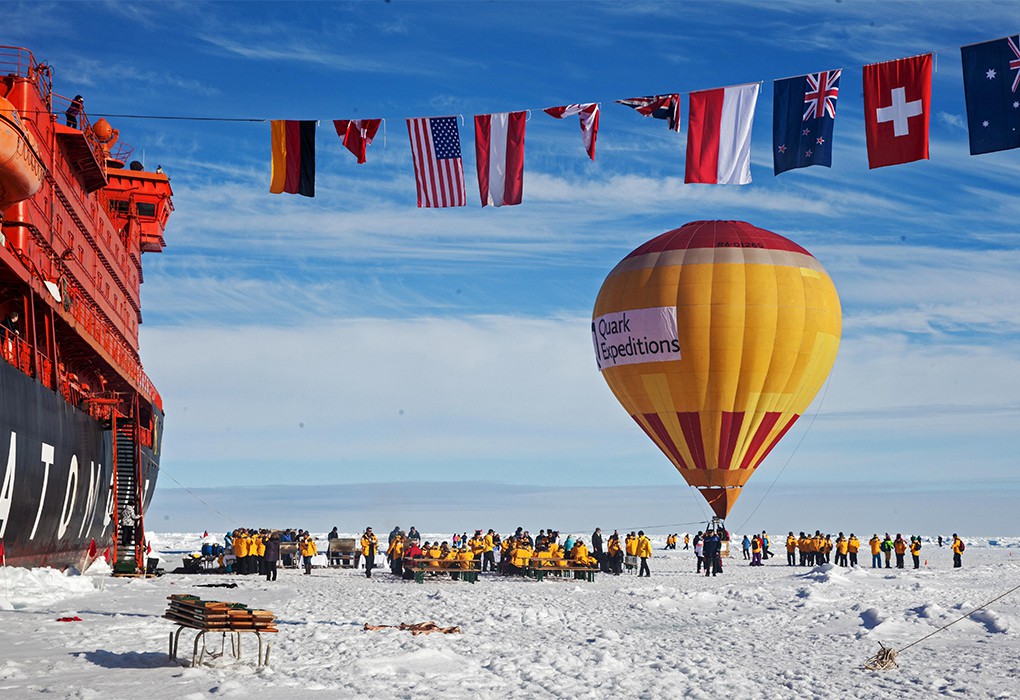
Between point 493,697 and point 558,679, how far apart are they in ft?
5.04

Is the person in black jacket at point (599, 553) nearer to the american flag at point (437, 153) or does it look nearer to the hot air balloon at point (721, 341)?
the hot air balloon at point (721, 341)

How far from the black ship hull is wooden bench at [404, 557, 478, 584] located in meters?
8.69

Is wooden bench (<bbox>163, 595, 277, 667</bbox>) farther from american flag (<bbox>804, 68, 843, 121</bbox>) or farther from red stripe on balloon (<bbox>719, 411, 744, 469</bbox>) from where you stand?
red stripe on balloon (<bbox>719, 411, 744, 469</bbox>)

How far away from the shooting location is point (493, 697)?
11.8 m

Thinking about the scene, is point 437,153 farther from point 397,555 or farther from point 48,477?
point 397,555

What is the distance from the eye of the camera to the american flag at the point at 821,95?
2255cm

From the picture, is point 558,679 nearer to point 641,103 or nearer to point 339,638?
point 339,638

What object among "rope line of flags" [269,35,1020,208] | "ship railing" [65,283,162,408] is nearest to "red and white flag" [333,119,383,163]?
"rope line of flags" [269,35,1020,208]

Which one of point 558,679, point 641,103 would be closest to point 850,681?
point 558,679

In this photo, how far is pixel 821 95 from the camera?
74.8 ft

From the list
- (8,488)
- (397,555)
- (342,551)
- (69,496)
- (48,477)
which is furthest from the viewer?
(342,551)

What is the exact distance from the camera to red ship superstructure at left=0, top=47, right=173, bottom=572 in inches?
843

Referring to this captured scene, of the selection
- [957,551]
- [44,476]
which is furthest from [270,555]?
[957,551]

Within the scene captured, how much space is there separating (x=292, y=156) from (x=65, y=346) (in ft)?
28.2
